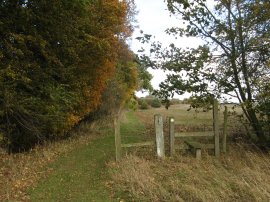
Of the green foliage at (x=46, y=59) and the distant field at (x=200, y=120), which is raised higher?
the green foliage at (x=46, y=59)

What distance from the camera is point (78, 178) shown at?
11.9 meters

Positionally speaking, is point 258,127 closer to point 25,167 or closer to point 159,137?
point 159,137

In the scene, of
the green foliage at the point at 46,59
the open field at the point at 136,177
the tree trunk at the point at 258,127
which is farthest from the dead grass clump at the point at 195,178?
the green foliage at the point at 46,59

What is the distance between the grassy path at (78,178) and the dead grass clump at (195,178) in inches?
22.7

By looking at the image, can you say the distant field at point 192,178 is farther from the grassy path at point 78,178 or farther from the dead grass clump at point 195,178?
the grassy path at point 78,178

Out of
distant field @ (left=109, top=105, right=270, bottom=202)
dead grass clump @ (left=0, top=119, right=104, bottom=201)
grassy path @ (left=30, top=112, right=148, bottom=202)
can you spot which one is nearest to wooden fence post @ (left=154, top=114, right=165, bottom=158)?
distant field @ (left=109, top=105, right=270, bottom=202)

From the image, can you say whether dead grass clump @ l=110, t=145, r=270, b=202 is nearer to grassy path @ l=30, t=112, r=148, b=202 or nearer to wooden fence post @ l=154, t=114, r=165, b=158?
wooden fence post @ l=154, t=114, r=165, b=158

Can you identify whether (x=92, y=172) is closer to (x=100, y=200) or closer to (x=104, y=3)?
(x=100, y=200)

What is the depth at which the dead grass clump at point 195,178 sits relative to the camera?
870 cm

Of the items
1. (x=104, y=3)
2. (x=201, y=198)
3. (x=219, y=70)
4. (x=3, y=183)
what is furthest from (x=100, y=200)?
(x=104, y=3)

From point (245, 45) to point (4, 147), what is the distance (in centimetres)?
1100

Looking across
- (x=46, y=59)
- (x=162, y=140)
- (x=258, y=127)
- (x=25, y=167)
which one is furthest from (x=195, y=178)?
(x=46, y=59)

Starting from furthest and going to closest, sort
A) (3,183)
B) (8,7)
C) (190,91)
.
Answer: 1. (190,91)
2. (8,7)
3. (3,183)

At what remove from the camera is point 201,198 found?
8.35 m
